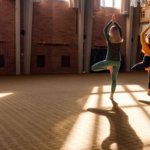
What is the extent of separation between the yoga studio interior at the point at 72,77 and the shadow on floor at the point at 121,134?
1 centimetres

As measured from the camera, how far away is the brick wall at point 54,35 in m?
14.6

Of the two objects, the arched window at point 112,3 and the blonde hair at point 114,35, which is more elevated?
the arched window at point 112,3

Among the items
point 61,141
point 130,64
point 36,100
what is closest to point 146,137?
point 61,141

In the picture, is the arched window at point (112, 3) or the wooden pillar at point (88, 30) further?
the arched window at point (112, 3)

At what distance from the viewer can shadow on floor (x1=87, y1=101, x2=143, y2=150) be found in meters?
2.89

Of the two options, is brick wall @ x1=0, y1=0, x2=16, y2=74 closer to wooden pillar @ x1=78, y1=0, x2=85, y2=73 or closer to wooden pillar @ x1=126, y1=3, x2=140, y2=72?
wooden pillar @ x1=78, y1=0, x2=85, y2=73

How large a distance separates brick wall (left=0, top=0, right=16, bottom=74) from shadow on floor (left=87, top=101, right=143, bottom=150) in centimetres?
1041

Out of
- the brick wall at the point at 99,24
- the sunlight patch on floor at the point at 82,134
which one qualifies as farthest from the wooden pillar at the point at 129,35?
the sunlight patch on floor at the point at 82,134

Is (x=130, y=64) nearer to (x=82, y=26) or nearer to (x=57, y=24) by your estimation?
(x=82, y=26)

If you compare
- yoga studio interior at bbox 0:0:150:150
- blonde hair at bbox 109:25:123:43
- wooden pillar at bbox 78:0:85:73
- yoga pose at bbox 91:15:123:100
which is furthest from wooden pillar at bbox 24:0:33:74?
blonde hair at bbox 109:25:123:43

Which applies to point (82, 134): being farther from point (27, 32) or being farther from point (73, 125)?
point (27, 32)

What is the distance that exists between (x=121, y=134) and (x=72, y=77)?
9520 millimetres

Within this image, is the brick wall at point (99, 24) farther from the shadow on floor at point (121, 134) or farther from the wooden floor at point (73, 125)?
the shadow on floor at point (121, 134)

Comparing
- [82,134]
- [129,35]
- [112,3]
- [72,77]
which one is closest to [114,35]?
[82,134]
